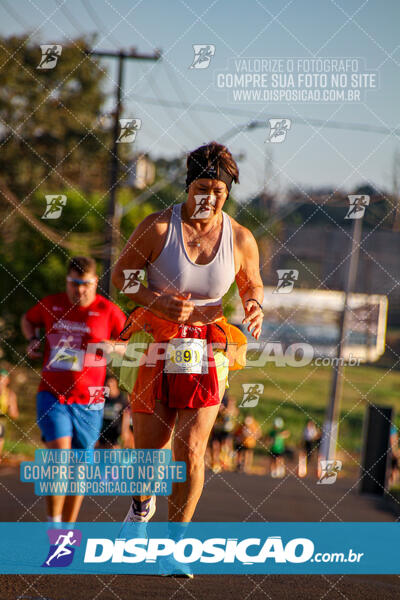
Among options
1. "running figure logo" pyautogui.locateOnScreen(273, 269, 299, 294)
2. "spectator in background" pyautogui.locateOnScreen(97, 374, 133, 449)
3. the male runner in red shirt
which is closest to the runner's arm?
"running figure logo" pyautogui.locateOnScreen(273, 269, 299, 294)

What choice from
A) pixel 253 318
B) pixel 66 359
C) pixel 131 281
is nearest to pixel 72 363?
pixel 66 359

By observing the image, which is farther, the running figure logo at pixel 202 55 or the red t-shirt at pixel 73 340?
the running figure logo at pixel 202 55

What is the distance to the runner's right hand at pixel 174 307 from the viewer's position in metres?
3.73

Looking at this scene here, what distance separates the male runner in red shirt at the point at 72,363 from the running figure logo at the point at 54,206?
654 mm

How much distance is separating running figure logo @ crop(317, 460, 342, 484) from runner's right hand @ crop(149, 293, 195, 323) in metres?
1.74

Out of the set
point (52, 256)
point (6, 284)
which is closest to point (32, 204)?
point (52, 256)

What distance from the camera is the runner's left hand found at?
3.94m

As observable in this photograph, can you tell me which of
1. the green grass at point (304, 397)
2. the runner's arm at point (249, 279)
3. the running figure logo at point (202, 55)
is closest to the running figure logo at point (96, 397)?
the runner's arm at point (249, 279)

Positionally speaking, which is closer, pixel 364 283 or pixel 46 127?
pixel 46 127

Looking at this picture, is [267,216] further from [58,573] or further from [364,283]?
[364,283]

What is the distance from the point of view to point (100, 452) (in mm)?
4648

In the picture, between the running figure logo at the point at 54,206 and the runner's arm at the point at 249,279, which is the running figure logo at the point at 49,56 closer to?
the running figure logo at the point at 54,206

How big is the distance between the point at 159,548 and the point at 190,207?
166 cm

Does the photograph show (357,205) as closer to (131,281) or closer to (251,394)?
(251,394)
